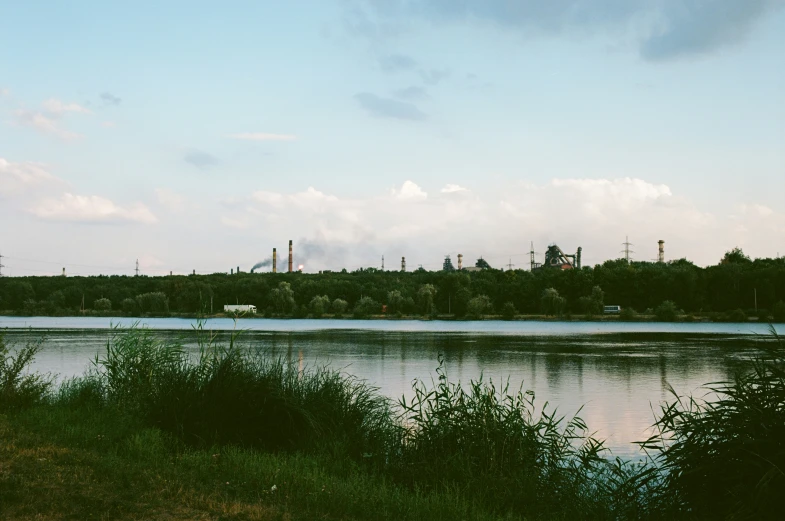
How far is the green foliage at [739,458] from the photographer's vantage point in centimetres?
804

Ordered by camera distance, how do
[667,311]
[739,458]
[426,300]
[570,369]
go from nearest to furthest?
[739,458], [570,369], [667,311], [426,300]

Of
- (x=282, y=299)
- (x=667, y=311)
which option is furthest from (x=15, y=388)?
(x=282, y=299)

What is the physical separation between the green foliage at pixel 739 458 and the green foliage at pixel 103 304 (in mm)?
136344

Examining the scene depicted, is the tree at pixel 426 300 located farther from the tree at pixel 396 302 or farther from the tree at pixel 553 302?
the tree at pixel 553 302

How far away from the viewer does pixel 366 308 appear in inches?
5231

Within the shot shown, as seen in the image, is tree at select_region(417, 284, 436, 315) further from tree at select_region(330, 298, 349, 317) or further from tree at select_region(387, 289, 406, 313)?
tree at select_region(330, 298, 349, 317)

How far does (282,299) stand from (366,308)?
1549cm

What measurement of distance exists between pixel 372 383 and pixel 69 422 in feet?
51.3

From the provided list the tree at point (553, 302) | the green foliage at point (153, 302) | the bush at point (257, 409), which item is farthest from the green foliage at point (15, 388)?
the green foliage at point (153, 302)

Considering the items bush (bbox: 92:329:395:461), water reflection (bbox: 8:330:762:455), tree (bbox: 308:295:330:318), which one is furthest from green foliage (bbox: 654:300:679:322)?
bush (bbox: 92:329:395:461)

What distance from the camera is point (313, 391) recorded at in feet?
43.0

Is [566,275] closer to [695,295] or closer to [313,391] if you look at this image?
[695,295]

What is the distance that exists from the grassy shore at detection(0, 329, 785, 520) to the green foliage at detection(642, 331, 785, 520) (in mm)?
22

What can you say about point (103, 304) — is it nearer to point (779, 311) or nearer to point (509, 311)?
point (509, 311)
